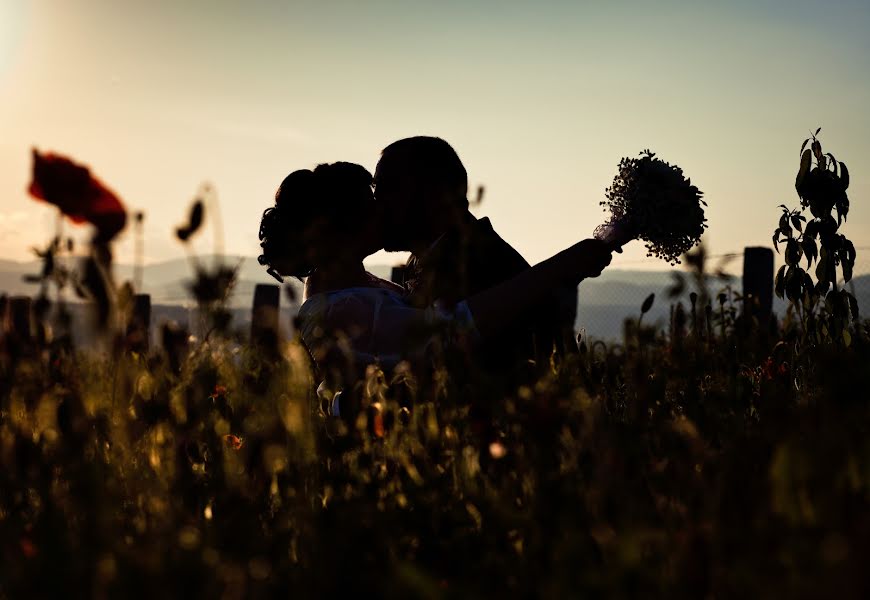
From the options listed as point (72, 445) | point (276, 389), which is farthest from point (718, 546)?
point (276, 389)

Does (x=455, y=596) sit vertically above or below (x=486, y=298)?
below

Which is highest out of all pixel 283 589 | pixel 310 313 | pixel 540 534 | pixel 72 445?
pixel 310 313

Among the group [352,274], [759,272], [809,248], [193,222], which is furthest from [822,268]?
[759,272]

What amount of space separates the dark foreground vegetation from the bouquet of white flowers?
45 centimetres

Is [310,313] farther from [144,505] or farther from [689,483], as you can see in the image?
[689,483]

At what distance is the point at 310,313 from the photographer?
3123 millimetres

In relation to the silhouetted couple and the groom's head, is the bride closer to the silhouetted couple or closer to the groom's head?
the silhouetted couple

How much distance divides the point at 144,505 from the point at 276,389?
1137 millimetres

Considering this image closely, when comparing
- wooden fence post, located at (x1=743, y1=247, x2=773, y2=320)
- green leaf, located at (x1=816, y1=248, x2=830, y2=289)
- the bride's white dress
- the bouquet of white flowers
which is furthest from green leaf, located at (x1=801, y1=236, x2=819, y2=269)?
wooden fence post, located at (x1=743, y1=247, x2=773, y2=320)

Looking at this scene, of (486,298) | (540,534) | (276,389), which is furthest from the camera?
(276,389)

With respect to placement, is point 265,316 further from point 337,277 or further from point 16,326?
point 337,277

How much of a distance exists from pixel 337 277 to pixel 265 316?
111 cm

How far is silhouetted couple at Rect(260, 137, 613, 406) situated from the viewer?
2738 mm

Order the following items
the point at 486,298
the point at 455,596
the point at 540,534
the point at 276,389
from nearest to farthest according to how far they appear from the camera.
→ the point at 455,596
the point at 540,534
the point at 486,298
the point at 276,389
